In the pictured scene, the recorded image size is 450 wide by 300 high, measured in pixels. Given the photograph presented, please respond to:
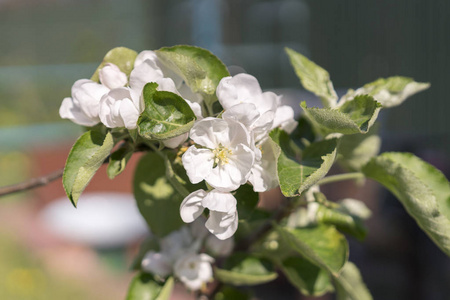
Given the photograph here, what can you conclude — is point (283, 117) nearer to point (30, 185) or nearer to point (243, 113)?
point (243, 113)

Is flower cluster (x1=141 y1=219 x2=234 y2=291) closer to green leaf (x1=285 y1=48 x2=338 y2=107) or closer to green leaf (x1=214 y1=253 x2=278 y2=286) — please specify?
green leaf (x1=214 y1=253 x2=278 y2=286)

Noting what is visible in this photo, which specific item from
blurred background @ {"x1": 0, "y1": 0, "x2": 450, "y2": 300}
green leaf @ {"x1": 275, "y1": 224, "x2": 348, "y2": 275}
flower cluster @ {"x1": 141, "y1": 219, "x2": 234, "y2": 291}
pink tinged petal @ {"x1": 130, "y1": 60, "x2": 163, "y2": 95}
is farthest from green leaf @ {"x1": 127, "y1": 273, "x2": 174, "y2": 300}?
blurred background @ {"x1": 0, "y1": 0, "x2": 450, "y2": 300}

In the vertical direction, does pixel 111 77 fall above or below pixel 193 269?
above

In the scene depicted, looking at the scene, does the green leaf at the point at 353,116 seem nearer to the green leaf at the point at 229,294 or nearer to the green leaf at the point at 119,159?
the green leaf at the point at 119,159

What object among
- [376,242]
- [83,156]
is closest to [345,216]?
[83,156]

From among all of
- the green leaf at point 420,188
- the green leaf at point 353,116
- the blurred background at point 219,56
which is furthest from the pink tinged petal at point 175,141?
the blurred background at point 219,56

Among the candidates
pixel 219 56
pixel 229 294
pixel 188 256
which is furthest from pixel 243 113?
pixel 219 56
